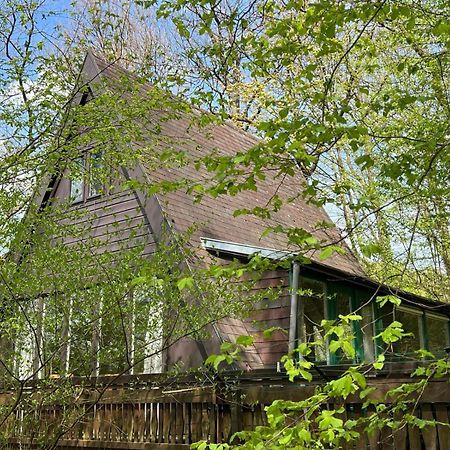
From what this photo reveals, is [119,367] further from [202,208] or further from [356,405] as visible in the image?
[202,208]

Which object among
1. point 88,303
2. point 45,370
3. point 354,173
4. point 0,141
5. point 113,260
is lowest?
point 45,370

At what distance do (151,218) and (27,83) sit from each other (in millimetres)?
3714

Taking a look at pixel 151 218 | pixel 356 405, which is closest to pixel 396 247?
pixel 151 218

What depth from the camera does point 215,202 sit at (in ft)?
34.7

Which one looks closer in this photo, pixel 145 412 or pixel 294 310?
pixel 145 412

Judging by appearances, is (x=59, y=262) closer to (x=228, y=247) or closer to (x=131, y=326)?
(x=131, y=326)

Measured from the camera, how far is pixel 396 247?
622 inches

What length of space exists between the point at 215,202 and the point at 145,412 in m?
4.42

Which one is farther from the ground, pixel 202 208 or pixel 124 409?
pixel 202 208

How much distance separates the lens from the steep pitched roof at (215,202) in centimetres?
930

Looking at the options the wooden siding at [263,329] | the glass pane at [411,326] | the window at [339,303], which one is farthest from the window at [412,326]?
the wooden siding at [263,329]

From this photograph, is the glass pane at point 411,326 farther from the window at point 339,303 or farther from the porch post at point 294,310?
the porch post at point 294,310

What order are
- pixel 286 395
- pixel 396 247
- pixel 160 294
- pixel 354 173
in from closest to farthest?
1. pixel 286 395
2. pixel 160 294
3. pixel 396 247
4. pixel 354 173

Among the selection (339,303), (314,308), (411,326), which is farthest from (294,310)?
(411,326)
